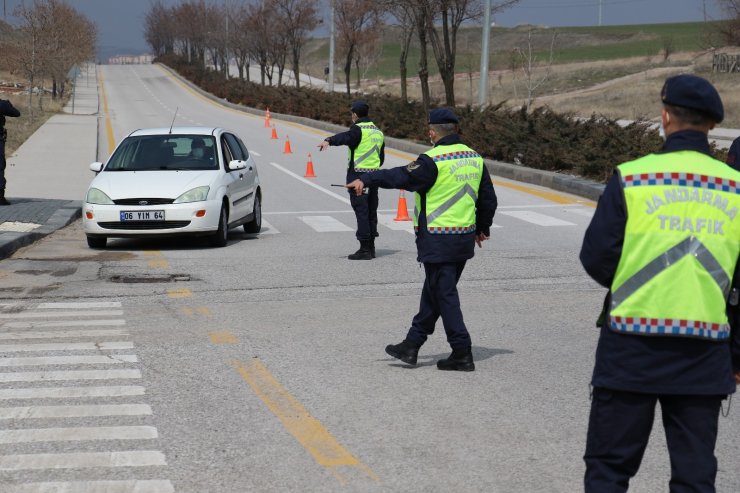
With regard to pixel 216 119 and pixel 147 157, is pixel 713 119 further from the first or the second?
pixel 216 119

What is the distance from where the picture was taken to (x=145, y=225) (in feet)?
50.0

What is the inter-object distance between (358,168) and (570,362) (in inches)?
251

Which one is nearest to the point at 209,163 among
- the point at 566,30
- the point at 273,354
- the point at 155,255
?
the point at 155,255

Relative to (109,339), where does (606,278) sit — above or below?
above

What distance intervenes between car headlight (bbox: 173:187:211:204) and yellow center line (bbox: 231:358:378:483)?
708cm

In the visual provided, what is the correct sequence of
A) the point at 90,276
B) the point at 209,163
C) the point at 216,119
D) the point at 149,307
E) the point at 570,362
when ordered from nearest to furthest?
1. the point at 570,362
2. the point at 149,307
3. the point at 90,276
4. the point at 209,163
5. the point at 216,119

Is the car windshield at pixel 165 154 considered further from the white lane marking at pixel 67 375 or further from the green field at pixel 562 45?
the green field at pixel 562 45

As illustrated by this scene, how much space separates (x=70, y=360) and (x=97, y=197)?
718 cm

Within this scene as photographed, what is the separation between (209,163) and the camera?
16.5m

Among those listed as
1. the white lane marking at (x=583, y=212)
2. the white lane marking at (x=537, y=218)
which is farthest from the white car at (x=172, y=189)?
the white lane marking at (x=583, y=212)

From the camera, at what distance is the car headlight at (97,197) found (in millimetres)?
15266

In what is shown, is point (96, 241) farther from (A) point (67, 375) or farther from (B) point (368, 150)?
(A) point (67, 375)

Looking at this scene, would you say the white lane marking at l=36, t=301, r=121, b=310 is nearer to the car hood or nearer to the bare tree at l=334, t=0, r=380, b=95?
the car hood

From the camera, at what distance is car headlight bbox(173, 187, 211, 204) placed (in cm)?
1532
